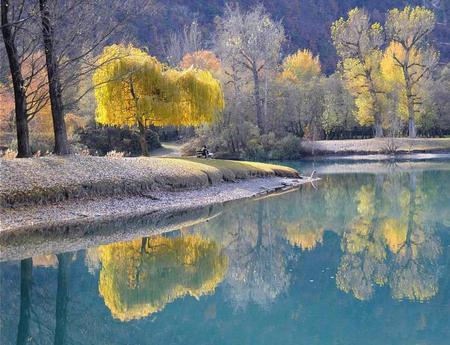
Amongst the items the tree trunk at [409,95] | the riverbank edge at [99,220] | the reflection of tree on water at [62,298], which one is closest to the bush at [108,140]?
the riverbank edge at [99,220]

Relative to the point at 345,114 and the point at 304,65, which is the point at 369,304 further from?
the point at 304,65

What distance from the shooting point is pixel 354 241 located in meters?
14.9

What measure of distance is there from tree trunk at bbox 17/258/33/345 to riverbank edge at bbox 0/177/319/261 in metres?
0.81

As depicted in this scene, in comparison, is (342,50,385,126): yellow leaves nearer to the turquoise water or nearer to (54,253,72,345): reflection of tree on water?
the turquoise water

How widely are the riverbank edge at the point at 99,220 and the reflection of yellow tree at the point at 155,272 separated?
123 cm

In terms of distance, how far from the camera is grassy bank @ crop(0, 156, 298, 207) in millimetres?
17031

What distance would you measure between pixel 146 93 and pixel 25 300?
2091 centimetres

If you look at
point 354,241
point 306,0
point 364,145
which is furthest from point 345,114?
point 306,0

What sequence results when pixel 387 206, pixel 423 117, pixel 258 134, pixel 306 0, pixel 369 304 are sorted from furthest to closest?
1. pixel 306 0
2. pixel 423 117
3. pixel 258 134
4. pixel 387 206
5. pixel 369 304

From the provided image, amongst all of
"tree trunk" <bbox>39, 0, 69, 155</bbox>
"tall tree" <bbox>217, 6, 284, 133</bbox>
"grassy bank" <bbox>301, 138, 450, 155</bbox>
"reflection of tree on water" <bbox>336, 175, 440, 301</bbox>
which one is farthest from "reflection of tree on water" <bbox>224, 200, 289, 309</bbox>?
"tall tree" <bbox>217, 6, 284, 133</bbox>

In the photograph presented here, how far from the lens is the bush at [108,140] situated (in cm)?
4712

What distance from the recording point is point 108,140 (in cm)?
4806

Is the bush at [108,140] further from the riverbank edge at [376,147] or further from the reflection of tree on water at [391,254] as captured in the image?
the reflection of tree on water at [391,254]

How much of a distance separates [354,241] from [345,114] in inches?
1822
